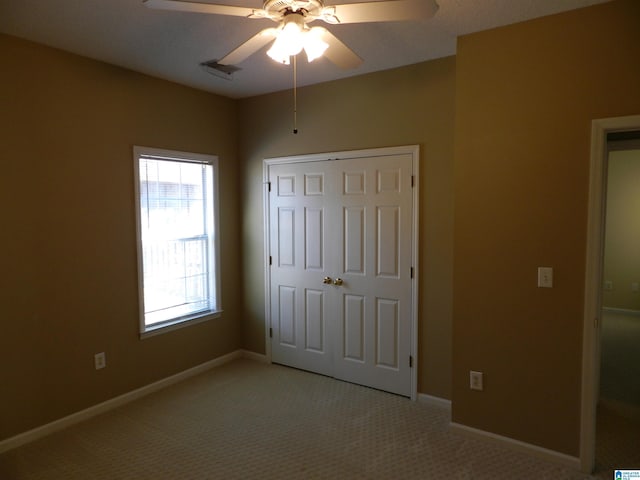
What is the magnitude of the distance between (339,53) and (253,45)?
15.9 inches

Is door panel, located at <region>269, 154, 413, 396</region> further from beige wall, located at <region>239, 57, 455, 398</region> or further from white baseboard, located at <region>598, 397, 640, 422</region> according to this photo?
white baseboard, located at <region>598, 397, 640, 422</region>

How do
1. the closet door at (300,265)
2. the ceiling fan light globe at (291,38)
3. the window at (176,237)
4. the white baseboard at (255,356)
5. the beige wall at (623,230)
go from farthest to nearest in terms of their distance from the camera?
the beige wall at (623,230)
the white baseboard at (255,356)
the closet door at (300,265)
the window at (176,237)
the ceiling fan light globe at (291,38)

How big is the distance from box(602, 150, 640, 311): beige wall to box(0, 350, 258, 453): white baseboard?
203 inches

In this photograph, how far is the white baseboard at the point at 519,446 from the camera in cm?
243

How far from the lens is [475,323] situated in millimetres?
2711

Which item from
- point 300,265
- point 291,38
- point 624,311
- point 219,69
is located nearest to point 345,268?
point 300,265

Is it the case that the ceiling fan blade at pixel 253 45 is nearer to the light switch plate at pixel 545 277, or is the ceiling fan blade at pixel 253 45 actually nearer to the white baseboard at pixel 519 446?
the light switch plate at pixel 545 277

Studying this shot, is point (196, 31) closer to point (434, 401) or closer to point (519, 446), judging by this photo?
point (434, 401)

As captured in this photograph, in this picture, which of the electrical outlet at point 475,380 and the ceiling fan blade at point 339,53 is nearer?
the ceiling fan blade at point 339,53

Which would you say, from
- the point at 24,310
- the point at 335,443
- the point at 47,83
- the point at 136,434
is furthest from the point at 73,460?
the point at 47,83

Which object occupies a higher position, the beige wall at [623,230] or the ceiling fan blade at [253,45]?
the ceiling fan blade at [253,45]

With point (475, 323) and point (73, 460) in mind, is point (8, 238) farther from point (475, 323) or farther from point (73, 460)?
point (475, 323)

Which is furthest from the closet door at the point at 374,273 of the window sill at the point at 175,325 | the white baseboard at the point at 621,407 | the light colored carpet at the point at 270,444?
the white baseboard at the point at 621,407

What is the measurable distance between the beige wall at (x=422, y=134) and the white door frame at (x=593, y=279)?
921mm
